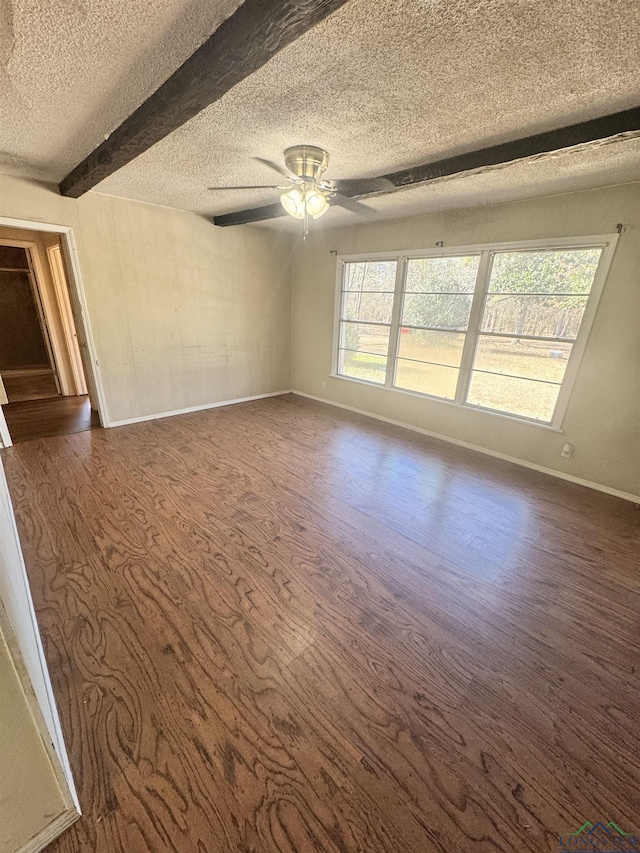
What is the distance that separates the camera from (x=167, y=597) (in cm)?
181

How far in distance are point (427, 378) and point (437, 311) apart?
2.60 feet

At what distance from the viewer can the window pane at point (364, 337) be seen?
4.44m

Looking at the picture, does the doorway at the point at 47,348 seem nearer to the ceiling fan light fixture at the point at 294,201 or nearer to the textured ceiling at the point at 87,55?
the textured ceiling at the point at 87,55

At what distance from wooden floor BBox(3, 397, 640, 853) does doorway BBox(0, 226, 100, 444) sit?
1602mm

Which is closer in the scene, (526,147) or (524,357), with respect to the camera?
(526,147)

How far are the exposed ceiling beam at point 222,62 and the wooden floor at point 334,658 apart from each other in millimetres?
2394

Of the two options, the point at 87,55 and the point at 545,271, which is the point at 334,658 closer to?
the point at 87,55

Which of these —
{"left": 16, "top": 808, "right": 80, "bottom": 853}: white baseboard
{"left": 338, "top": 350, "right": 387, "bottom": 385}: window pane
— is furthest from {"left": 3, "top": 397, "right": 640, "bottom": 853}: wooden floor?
{"left": 338, "top": 350, "right": 387, "bottom": 385}: window pane

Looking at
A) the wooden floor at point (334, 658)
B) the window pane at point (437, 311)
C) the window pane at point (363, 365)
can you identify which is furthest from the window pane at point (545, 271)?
the wooden floor at point (334, 658)

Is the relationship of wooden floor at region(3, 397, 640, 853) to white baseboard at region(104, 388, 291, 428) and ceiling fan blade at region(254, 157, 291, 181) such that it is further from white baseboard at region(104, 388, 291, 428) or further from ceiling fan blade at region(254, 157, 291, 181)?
ceiling fan blade at region(254, 157, 291, 181)

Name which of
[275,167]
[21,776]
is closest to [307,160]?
[275,167]

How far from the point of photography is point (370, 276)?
14.4 ft

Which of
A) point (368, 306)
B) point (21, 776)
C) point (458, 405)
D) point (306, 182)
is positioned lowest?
point (21, 776)

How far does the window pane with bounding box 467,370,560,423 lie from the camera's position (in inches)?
129
